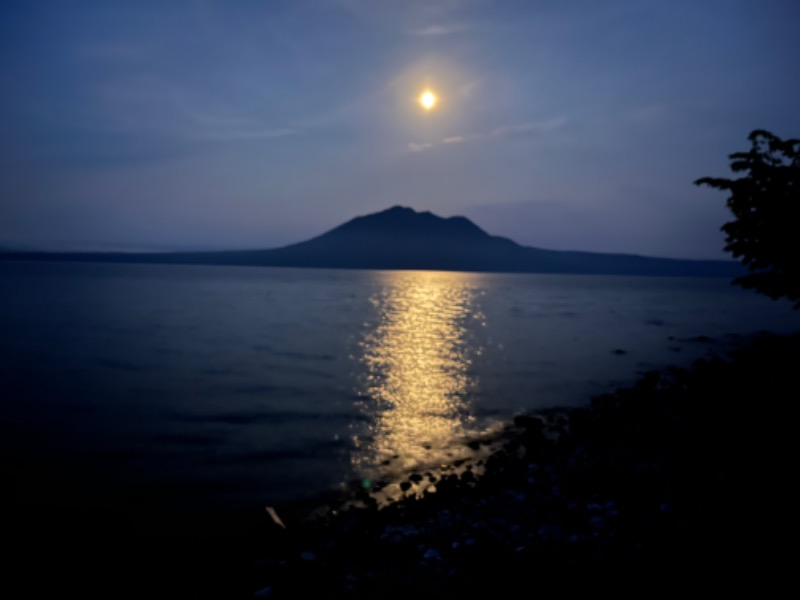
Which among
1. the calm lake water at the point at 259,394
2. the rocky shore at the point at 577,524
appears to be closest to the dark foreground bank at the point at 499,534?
the rocky shore at the point at 577,524

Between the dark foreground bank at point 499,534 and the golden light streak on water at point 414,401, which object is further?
the golden light streak on water at point 414,401

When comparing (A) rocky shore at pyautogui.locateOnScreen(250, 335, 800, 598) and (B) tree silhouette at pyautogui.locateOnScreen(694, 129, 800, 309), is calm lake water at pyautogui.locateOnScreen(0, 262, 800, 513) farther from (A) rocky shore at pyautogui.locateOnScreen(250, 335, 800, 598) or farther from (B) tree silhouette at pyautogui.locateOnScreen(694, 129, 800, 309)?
(B) tree silhouette at pyautogui.locateOnScreen(694, 129, 800, 309)

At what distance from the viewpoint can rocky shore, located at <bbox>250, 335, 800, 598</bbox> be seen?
6746 mm

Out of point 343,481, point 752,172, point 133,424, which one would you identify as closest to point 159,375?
point 133,424

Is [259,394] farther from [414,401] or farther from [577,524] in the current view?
[577,524]

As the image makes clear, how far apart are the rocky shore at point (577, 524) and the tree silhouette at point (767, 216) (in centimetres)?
510

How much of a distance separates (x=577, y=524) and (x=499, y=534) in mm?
1470

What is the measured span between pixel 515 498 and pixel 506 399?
509 inches

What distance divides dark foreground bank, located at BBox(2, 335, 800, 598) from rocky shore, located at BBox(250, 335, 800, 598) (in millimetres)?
33

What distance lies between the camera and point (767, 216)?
55.7 ft

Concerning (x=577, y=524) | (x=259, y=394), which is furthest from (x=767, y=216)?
(x=259, y=394)

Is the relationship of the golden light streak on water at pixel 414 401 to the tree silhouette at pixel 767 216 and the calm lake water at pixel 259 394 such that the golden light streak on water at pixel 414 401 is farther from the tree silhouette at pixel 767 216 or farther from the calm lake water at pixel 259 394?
the tree silhouette at pixel 767 216

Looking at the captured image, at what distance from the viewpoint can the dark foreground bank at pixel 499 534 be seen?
686 cm

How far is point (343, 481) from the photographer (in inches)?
519
